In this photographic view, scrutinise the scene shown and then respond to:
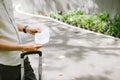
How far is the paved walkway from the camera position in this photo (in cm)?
599

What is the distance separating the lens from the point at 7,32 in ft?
7.89

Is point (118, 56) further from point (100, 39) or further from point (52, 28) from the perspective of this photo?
point (52, 28)

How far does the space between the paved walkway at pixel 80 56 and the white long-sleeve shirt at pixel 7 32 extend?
3.38m

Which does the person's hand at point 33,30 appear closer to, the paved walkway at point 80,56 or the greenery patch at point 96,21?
the paved walkway at point 80,56

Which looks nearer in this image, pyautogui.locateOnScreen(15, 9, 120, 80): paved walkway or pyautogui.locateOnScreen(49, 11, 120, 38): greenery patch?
pyautogui.locateOnScreen(15, 9, 120, 80): paved walkway

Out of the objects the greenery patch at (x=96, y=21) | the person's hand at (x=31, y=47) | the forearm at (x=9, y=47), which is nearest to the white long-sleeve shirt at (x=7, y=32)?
the forearm at (x=9, y=47)

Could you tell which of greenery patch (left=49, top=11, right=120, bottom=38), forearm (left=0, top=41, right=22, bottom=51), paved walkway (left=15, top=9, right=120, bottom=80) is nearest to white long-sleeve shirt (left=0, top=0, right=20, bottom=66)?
forearm (left=0, top=41, right=22, bottom=51)

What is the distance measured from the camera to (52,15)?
12.7 meters

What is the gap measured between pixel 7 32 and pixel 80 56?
4899 millimetres

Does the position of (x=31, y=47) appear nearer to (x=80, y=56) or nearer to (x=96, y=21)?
(x=80, y=56)

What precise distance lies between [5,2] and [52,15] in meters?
10.3

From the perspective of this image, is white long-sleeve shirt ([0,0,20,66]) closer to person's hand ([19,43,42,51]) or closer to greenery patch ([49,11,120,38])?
person's hand ([19,43,42,51])

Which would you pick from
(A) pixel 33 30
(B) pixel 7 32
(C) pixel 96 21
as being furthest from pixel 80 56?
(B) pixel 7 32

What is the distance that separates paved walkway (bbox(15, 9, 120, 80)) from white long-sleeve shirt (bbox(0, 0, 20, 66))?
3380 mm
